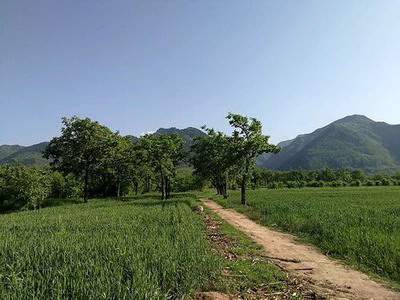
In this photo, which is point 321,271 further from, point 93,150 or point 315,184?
point 315,184

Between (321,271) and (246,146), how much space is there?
32726 mm

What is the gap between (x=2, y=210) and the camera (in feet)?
225

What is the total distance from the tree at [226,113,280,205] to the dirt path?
24.9 m

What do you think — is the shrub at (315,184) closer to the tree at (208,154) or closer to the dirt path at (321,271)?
the tree at (208,154)

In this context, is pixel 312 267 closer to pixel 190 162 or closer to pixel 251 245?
pixel 251 245

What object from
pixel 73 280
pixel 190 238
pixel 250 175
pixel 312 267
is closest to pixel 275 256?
pixel 312 267

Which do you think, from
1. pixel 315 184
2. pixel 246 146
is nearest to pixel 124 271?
pixel 246 146

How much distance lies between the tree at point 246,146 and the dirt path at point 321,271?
81.8ft

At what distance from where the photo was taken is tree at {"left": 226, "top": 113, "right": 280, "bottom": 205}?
1843 inches

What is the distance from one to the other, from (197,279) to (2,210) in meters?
65.8

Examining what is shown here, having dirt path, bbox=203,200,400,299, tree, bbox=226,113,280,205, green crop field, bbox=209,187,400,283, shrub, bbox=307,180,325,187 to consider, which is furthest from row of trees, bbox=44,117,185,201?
shrub, bbox=307,180,325,187

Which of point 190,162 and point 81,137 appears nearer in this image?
point 81,137

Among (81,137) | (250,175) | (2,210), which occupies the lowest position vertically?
(2,210)

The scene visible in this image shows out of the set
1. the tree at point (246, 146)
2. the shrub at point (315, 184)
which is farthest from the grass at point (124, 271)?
the shrub at point (315, 184)
